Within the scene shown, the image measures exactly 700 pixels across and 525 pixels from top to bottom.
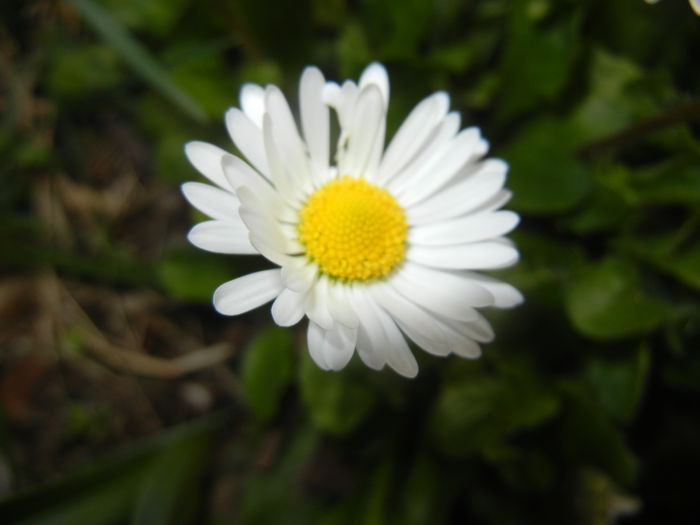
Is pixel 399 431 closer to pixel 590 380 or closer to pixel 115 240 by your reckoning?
pixel 590 380

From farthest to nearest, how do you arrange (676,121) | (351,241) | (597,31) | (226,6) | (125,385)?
(125,385) < (597,31) < (226,6) < (676,121) < (351,241)

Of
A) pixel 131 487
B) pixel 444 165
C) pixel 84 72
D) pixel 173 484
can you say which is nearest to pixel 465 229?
pixel 444 165

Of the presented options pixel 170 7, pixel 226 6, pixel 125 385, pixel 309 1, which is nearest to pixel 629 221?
pixel 309 1

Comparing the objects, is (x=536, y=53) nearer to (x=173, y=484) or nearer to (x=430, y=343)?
(x=430, y=343)

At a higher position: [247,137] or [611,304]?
[247,137]

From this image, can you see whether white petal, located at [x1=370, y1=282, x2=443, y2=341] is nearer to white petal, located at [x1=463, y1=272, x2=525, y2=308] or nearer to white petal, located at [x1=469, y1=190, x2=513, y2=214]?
white petal, located at [x1=463, y1=272, x2=525, y2=308]

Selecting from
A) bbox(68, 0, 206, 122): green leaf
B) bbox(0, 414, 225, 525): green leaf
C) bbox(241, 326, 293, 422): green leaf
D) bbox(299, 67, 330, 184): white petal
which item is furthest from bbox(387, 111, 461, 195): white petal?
bbox(0, 414, 225, 525): green leaf
